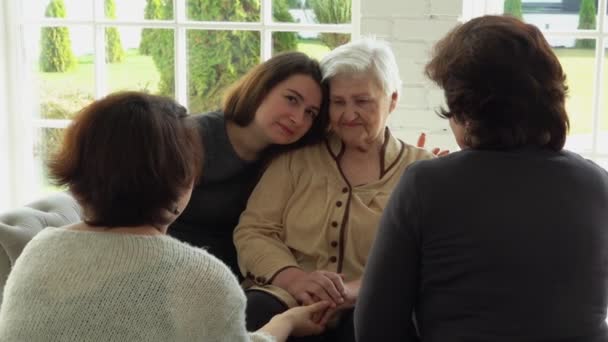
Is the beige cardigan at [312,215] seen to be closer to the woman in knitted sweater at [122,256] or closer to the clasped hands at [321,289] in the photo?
the clasped hands at [321,289]

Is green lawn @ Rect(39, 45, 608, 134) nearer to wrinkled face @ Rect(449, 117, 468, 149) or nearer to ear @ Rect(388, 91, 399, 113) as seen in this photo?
ear @ Rect(388, 91, 399, 113)

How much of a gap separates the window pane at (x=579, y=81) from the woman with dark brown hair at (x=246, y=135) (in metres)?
1.18

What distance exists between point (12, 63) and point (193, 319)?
236 centimetres

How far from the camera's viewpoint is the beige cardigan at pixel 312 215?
2.42m

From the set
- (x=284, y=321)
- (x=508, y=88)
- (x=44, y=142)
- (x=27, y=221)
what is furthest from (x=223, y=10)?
(x=508, y=88)

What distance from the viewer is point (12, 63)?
3504 mm

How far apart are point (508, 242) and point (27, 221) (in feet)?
4.37

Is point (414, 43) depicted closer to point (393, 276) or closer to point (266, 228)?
point (266, 228)

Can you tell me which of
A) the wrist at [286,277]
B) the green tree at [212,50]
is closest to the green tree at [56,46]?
the green tree at [212,50]

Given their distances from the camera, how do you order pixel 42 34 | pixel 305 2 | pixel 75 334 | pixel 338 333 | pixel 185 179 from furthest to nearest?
1. pixel 42 34
2. pixel 305 2
3. pixel 338 333
4. pixel 185 179
5. pixel 75 334

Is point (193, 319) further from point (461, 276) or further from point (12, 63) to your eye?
point (12, 63)

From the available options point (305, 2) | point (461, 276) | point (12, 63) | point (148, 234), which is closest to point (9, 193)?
point (12, 63)

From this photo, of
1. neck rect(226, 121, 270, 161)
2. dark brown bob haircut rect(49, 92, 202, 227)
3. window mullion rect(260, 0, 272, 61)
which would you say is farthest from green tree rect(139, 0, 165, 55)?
dark brown bob haircut rect(49, 92, 202, 227)

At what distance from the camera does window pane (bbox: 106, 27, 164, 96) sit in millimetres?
3447
